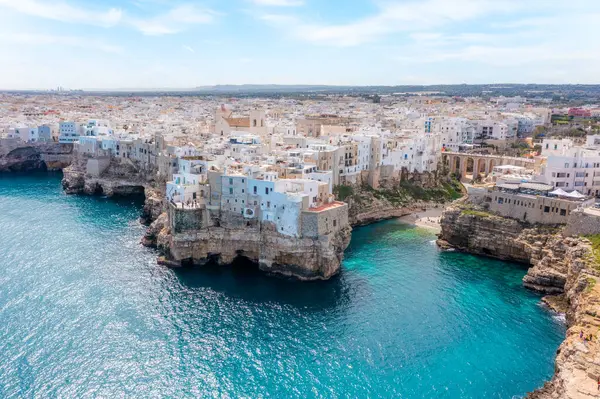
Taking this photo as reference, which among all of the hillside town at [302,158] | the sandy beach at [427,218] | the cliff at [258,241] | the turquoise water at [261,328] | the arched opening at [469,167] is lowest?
the turquoise water at [261,328]

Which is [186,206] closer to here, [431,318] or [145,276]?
[145,276]

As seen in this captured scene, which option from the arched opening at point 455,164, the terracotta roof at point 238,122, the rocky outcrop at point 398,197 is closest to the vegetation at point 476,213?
the rocky outcrop at point 398,197

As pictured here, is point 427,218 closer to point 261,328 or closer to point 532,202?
→ point 532,202

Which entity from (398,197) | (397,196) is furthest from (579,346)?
(397,196)

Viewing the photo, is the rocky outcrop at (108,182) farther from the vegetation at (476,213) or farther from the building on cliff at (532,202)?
the building on cliff at (532,202)

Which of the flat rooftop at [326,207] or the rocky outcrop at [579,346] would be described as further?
the flat rooftop at [326,207]
